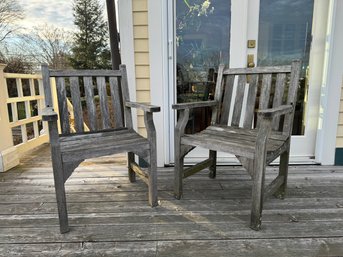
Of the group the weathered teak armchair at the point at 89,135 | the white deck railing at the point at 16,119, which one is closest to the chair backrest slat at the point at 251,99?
the weathered teak armchair at the point at 89,135

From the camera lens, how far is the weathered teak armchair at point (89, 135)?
1292 mm

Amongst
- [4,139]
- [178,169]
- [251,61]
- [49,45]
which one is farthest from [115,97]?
[49,45]

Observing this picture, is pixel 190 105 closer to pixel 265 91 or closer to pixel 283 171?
pixel 265 91

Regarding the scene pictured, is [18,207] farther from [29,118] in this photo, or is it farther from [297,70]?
[297,70]

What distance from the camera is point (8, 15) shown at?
571 cm

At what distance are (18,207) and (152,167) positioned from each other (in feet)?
3.07

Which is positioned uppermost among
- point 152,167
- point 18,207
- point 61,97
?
point 61,97

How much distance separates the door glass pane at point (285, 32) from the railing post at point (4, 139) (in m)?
2.41

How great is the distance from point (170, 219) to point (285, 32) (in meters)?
1.89

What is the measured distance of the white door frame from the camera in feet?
6.88

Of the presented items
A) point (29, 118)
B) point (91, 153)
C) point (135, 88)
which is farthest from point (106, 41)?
point (91, 153)

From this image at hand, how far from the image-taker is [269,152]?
1.34 metres

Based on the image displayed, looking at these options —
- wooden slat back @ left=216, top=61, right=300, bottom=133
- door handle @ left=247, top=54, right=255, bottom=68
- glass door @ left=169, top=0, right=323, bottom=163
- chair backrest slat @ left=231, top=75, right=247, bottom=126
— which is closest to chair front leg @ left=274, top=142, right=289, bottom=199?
wooden slat back @ left=216, top=61, right=300, bottom=133

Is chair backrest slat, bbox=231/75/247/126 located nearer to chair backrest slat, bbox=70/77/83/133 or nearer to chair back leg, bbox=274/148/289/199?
chair back leg, bbox=274/148/289/199
